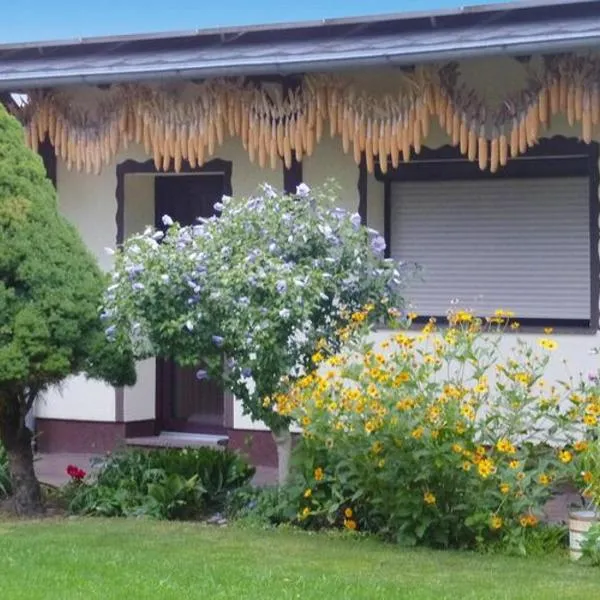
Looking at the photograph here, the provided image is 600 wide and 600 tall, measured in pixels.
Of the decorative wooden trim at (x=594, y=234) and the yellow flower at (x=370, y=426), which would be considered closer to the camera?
the yellow flower at (x=370, y=426)

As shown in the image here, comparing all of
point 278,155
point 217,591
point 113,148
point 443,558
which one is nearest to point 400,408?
point 443,558

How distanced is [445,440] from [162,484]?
2.70 m

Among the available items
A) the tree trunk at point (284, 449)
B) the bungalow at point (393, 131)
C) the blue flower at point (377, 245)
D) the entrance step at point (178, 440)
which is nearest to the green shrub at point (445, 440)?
the tree trunk at point (284, 449)

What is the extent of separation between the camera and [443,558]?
9258 millimetres

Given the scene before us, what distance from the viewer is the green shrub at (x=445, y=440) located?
9367 mm

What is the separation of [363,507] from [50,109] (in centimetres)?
537

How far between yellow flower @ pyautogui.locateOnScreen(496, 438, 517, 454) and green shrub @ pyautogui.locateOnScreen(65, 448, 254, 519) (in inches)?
106

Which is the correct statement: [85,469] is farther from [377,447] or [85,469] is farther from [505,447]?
[505,447]

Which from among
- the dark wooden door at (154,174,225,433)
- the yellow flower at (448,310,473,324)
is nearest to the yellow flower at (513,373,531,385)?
the yellow flower at (448,310,473,324)

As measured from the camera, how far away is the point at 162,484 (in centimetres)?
1125

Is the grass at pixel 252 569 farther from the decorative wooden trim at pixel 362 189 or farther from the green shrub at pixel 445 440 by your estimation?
the decorative wooden trim at pixel 362 189

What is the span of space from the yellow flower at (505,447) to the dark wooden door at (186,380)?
18.1ft

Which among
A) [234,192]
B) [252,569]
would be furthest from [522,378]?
[234,192]

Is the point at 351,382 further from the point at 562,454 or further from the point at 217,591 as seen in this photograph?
the point at 217,591
